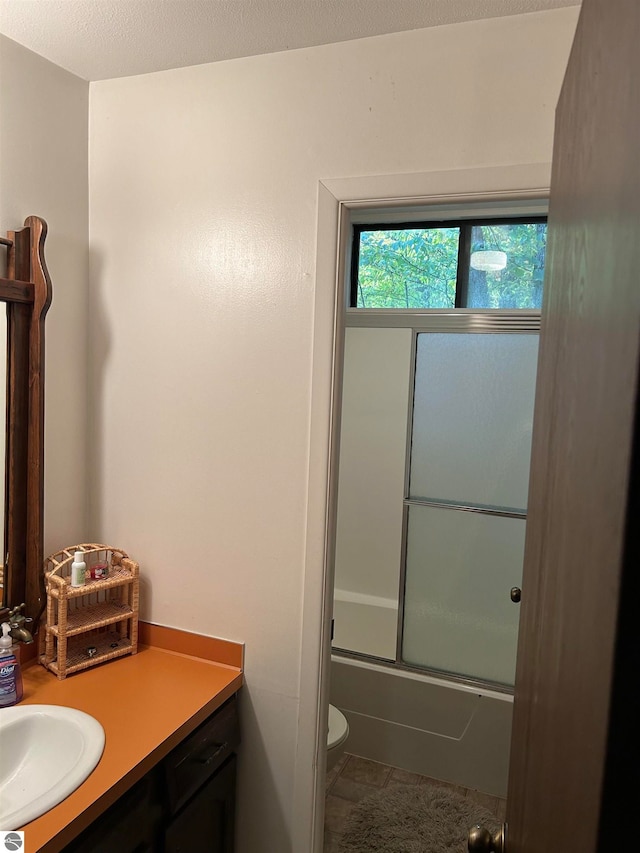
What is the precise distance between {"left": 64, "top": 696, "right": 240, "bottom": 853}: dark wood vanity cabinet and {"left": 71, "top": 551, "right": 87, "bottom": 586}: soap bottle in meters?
0.51

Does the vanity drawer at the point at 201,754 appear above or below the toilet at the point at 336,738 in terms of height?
above

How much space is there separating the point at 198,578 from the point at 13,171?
1.22 meters

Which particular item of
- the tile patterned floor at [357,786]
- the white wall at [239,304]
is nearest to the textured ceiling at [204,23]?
the white wall at [239,304]

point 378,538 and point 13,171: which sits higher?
point 13,171

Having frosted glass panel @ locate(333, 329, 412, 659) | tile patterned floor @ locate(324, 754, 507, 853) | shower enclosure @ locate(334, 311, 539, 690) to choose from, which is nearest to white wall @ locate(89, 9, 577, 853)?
tile patterned floor @ locate(324, 754, 507, 853)

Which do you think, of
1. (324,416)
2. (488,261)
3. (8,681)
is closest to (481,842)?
(324,416)

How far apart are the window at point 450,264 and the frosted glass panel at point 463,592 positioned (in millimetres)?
1014

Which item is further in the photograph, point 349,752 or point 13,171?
point 349,752

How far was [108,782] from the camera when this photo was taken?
4.00 feet

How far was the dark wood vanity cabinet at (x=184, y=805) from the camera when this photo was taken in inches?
49.2

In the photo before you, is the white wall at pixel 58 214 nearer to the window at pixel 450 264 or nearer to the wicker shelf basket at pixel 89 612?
the wicker shelf basket at pixel 89 612

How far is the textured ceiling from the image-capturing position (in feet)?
4.48

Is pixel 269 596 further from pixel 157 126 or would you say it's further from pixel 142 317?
pixel 157 126

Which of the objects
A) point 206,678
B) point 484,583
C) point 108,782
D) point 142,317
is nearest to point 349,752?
point 484,583
